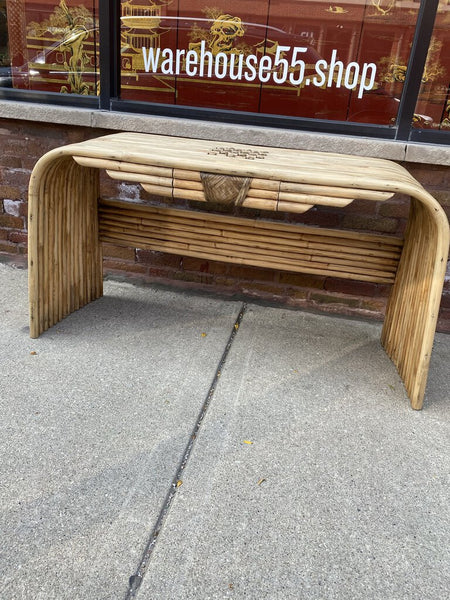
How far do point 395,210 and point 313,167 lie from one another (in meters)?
0.91

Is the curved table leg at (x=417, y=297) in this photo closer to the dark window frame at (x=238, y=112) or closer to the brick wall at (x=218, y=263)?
the brick wall at (x=218, y=263)

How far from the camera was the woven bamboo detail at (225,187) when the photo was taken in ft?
6.86

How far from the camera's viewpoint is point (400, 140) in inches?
113

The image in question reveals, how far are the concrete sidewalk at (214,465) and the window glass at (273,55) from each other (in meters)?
1.39

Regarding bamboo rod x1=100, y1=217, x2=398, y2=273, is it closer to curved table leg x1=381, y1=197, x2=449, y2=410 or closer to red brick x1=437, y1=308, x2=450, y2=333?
curved table leg x1=381, y1=197, x2=449, y2=410

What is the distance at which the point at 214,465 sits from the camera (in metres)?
1.86

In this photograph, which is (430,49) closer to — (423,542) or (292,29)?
(292,29)

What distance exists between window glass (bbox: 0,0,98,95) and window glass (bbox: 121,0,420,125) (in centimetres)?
25

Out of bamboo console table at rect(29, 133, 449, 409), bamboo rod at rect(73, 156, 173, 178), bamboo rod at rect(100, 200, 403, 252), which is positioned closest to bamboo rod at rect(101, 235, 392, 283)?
bamboo console table at rect(29, 133, 449, 409)

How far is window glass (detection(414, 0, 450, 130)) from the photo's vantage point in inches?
106

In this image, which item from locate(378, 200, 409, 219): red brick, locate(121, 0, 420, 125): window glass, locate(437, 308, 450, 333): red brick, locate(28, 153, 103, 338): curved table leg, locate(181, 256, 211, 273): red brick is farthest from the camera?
locate(181, 256, 211, 273): red brick

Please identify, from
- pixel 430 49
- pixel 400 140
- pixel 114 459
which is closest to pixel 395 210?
pixel 400 140

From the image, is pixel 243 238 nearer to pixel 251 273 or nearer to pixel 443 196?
pixel 251 273

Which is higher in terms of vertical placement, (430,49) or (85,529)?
(430,49)
